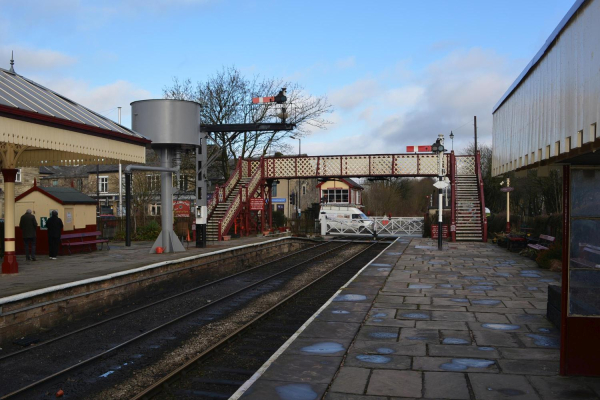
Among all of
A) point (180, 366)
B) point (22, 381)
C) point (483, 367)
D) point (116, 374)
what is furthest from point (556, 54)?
point (22, 381)

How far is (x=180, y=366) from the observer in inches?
274

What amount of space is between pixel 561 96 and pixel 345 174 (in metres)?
26.1

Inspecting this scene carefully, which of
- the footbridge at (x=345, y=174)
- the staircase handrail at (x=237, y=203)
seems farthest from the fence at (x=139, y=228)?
the footbridge at (x=345, y=174)

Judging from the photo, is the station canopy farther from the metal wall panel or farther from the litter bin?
the litter bin

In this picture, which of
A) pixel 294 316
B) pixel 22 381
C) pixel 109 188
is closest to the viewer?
pixel 22 381

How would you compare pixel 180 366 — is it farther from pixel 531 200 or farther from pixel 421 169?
pixel 531 200

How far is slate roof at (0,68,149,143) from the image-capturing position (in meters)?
11.1

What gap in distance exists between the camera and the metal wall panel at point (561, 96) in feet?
14.9

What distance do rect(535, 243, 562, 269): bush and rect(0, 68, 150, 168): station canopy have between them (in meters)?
11.7

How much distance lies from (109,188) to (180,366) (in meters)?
59.8

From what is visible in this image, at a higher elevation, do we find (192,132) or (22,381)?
(192,132)

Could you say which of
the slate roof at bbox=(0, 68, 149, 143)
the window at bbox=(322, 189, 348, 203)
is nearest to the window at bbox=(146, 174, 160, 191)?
the slate roof at bbox=(0, 68, 149, 143)

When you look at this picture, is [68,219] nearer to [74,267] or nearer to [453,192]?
[74,267]

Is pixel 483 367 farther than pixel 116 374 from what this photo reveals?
No
